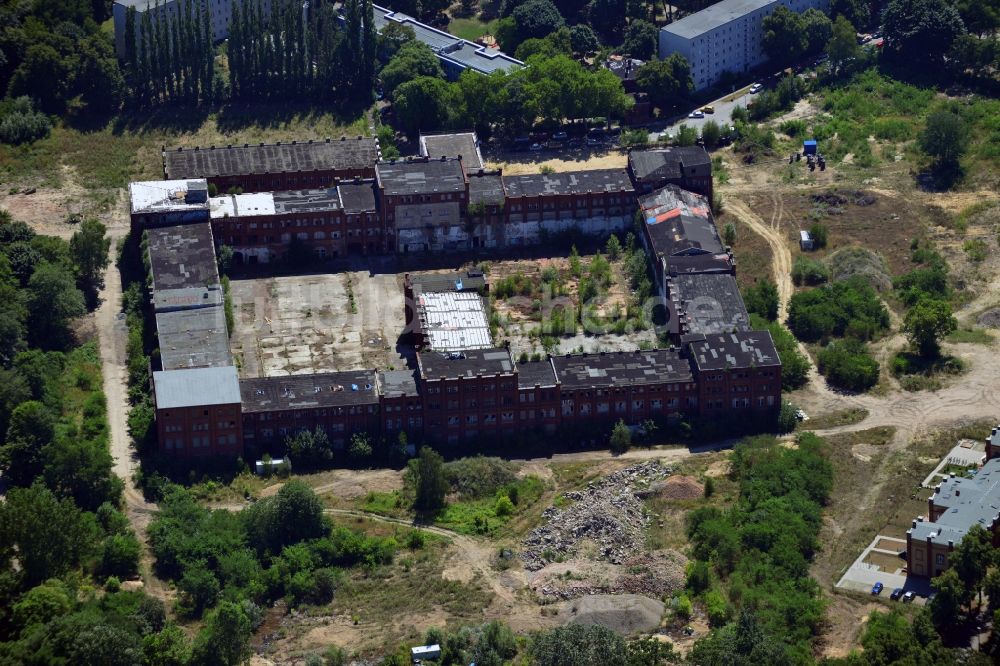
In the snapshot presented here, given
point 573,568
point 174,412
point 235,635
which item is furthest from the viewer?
point 174,412

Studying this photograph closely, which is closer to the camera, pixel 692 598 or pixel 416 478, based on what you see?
pixel 692 598

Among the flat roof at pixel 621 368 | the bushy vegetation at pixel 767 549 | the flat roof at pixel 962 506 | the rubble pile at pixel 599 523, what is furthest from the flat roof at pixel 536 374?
the flat roof at pixel 962 506

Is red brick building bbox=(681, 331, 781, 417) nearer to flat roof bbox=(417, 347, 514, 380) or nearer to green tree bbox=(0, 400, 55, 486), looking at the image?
flat roof bbox=(417, 347, 514, 380)

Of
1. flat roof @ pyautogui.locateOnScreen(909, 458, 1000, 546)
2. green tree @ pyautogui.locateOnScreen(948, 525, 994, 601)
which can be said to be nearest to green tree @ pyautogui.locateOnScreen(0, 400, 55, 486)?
flat roof @ pyautogui.locateOnScreen(909, 458, 1000, 546)

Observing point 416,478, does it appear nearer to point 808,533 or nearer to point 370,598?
point 370,598

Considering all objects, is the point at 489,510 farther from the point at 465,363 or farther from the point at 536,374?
the point at 536,374

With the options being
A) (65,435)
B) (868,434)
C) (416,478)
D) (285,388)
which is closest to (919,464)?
(868,434)
